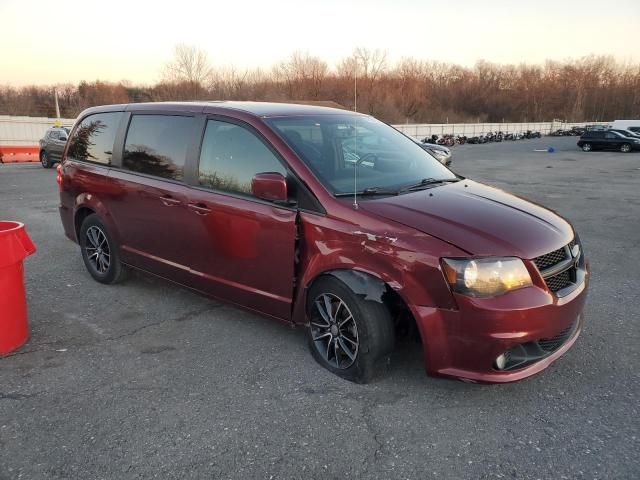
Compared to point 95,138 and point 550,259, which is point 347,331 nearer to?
point 550,259

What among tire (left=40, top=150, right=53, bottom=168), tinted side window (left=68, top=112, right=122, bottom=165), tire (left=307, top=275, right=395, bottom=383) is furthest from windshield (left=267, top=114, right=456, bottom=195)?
tire (left=40, top=150, right=53, bottom=168)

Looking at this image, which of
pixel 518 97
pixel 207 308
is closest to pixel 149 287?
pixel 207 308

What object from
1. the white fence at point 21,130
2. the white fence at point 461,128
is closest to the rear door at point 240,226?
the white fence at point 21,130

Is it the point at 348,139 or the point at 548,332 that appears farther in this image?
the point at 348,139

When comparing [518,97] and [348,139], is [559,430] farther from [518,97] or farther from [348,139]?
[518,97]

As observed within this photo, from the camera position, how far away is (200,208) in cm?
396

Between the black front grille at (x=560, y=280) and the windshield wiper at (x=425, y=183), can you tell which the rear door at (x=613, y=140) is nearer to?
the windshield wiper at (x=425, y=183)

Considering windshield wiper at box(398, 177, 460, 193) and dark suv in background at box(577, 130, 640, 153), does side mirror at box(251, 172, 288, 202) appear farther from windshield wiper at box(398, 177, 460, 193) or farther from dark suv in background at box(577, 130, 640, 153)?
dark suv in background at box(577, 130, 640, 153)

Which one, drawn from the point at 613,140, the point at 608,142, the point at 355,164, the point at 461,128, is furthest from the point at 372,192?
the point at 461,128

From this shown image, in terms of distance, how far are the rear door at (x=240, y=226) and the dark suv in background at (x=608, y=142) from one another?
118 feet

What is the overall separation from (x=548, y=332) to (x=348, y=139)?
2.02m

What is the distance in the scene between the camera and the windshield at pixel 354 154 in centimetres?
357

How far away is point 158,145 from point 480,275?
300cm

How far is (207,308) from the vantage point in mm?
4703
